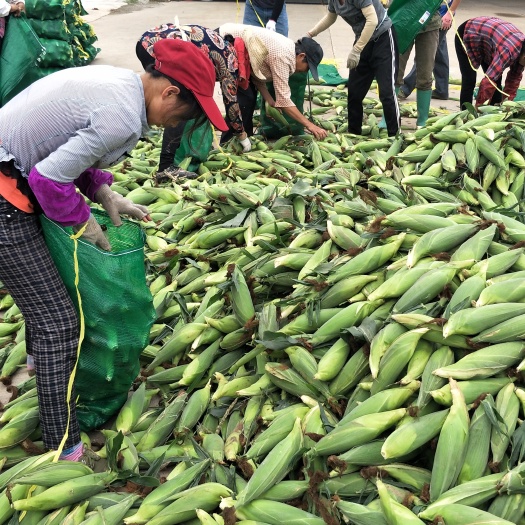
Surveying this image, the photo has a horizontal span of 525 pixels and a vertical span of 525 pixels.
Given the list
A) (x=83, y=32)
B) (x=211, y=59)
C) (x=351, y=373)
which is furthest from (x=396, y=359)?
(x=83, y=32)

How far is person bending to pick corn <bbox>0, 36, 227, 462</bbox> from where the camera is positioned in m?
1.75

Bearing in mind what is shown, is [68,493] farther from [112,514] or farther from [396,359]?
[396,359]

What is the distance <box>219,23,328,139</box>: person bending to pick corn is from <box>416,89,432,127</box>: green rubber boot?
1.34 m

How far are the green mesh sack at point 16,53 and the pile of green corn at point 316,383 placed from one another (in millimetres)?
1724

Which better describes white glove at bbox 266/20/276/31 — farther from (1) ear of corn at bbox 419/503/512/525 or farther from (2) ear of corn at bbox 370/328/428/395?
(1) ear of corn at bbox 419/503/512/525

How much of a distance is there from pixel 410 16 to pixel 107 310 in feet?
14.7

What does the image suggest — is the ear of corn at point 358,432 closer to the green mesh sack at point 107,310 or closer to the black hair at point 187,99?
the green mesh sack at point 107,310

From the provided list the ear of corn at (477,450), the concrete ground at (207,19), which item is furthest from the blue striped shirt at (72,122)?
the concrete ground at (207,19)

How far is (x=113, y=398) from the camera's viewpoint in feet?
7.49

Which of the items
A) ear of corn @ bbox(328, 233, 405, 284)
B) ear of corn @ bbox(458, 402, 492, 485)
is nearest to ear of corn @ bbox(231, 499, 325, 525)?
ear of corn @ bbox(458, 402, 492, 485)

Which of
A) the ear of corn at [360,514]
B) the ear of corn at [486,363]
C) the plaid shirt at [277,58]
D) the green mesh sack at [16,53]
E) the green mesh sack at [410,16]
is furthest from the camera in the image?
the green mesh sack at [410,16]

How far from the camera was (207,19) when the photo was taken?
12727mm

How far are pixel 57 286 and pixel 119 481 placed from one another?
65cm

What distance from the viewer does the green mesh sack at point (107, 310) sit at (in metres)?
1.94
